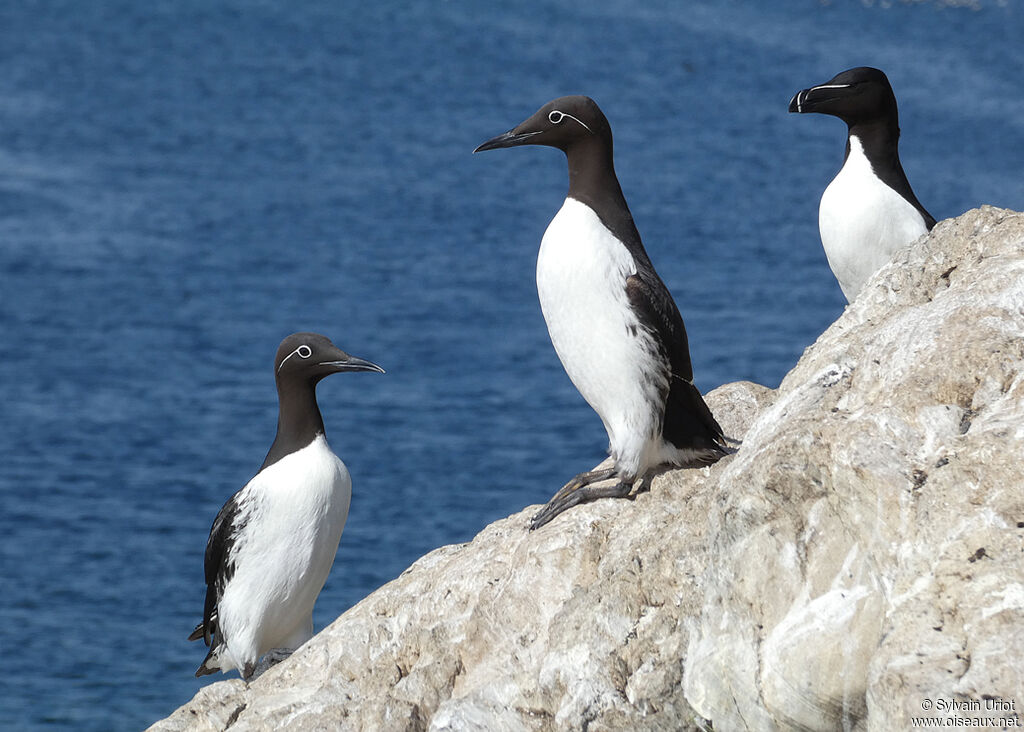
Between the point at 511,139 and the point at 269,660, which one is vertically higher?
the point at 511,139

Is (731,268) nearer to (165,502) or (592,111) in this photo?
(165,502)

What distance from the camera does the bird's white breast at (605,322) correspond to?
570cm

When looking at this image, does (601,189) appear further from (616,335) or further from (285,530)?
(285,530)

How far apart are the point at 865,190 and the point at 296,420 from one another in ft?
10.0

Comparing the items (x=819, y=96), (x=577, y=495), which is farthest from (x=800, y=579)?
(x=819, y=96)

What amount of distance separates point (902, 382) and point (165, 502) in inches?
742

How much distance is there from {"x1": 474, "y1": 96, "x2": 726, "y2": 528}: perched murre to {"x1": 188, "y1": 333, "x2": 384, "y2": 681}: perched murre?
166 cm

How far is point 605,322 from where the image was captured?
18.8 ft

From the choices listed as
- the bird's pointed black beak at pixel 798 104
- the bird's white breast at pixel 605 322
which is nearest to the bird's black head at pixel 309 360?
Answer: the bird's white breast at pixel 605 322

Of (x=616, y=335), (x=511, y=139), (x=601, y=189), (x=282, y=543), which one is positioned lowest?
(x=282, y=543)

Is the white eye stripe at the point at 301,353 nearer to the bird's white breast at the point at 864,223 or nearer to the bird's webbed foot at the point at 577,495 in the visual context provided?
the bird's webbed foot at the point at 577,495

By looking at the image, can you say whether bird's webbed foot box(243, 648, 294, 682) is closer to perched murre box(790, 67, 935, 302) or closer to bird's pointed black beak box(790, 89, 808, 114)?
perched murre box(790, 67, 935, 302)

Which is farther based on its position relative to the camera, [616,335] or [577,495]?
[616,335]

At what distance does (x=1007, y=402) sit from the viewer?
379 centimetres
